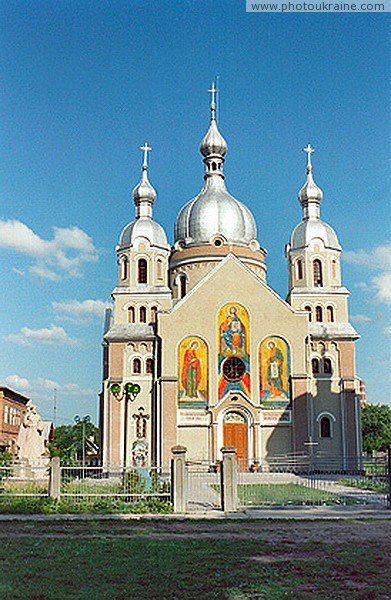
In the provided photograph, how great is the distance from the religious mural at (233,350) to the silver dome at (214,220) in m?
8.69

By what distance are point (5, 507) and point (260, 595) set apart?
1180 cm

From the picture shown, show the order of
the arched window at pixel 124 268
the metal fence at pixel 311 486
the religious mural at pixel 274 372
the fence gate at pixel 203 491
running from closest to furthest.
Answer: the fence gate at pixel 203 491, the metal fence at pixel 311 486, the religious mural at pixel 274 372, the arched window at pixel 124 268

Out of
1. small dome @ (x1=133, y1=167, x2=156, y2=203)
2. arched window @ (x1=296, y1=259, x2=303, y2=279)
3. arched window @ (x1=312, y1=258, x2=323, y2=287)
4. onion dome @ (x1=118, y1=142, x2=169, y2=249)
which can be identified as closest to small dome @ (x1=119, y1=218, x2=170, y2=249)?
onion dome @ (x1=118, y1=142, x2=169, y2=249)

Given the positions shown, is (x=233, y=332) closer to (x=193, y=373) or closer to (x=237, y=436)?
(x=193, y=373)

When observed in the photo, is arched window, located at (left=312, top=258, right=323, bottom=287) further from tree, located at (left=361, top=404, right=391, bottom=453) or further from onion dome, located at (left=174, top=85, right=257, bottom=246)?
tree, located at (left=361, top=404, right=391, bottom=453)

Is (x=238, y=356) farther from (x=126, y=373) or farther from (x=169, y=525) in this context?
(x=169, y=525)

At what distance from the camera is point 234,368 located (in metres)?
41.2

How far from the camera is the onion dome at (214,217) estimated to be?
50031 mm

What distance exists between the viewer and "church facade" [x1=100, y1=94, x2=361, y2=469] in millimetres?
40281

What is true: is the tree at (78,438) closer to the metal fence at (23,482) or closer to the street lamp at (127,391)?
the street lamp at (127,391)

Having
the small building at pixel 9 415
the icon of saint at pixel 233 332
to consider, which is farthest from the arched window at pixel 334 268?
the small building at pixel 9 415

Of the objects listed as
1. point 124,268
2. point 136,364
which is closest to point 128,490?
point 136,364

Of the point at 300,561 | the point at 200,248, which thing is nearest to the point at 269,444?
the point at 200,248

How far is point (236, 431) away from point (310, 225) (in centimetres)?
1459
